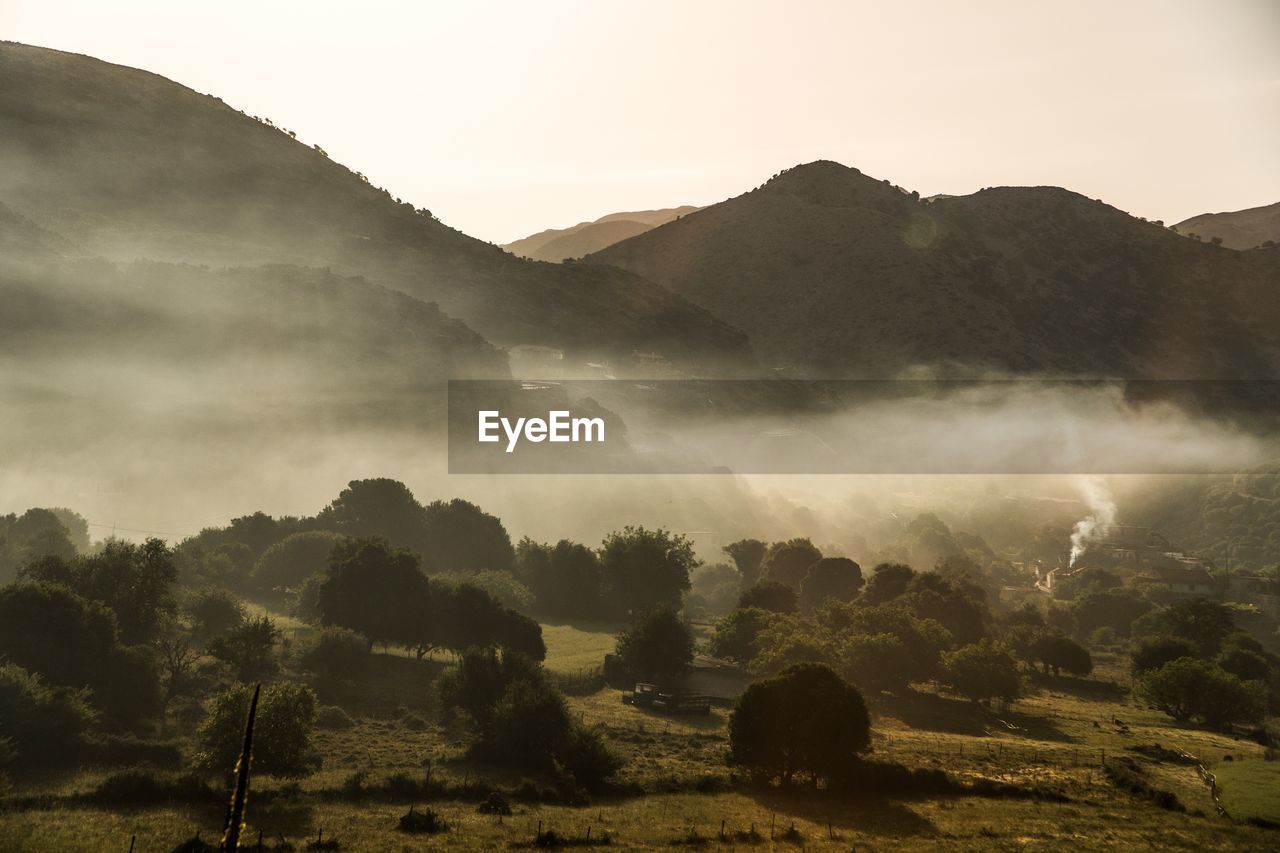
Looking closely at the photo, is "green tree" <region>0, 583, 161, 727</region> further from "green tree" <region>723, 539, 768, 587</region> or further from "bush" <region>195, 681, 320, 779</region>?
"green tree" <region>723, 539, 768, 587</region>

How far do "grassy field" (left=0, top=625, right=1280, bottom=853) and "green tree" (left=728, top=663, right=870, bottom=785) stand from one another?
7.66 feet

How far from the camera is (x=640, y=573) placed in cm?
12294

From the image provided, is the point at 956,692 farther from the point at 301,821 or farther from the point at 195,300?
the point at 195,300

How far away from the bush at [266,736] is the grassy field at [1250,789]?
57510 mm

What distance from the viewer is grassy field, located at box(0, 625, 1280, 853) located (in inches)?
1795

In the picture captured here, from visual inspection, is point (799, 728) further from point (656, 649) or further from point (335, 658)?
point (335, 658)

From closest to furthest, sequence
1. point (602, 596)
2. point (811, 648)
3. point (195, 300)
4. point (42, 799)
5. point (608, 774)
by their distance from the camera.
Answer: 1. point (42, 799)
2. point (608, 774)
3. point (811, 648)
4. point (602, 596)
5. point (195, 300)

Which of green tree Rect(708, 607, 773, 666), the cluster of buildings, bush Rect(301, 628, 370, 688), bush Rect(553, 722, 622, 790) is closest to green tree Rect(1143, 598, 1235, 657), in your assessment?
the cluster of buildings

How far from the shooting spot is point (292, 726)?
5356cm

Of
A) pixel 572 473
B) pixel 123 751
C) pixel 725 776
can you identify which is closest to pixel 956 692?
pixel 725 776

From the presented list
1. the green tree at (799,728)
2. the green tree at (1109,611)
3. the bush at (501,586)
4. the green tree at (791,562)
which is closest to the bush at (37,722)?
the green tree at (799,728)

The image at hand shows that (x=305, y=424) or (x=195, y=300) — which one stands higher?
(x=195, y=300)

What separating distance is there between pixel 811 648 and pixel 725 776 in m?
27.0

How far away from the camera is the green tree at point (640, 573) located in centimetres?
12200
